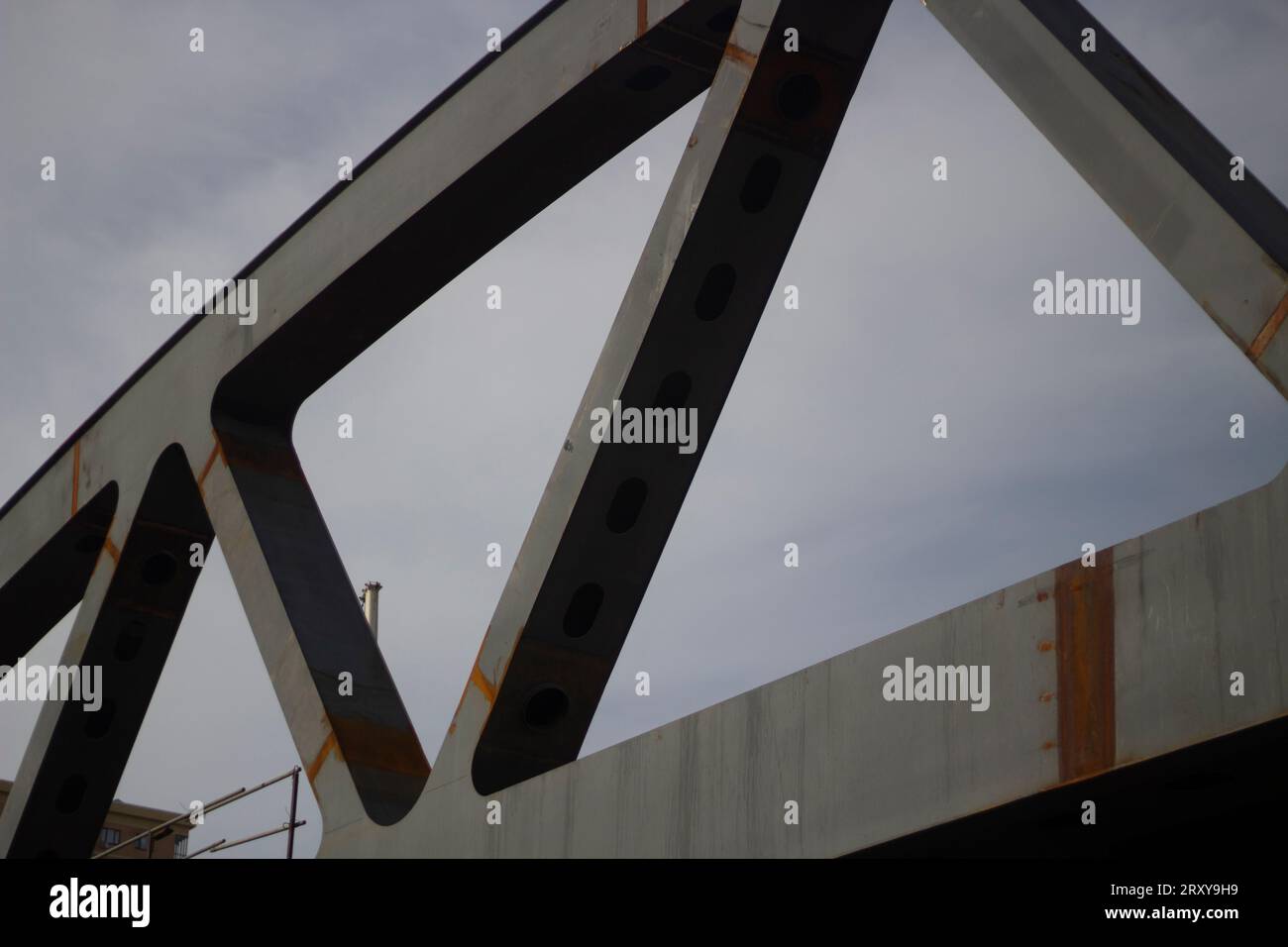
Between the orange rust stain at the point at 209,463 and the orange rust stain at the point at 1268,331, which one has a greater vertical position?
the orange rust stain at the point at 209,463

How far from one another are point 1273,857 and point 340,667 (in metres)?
4.73

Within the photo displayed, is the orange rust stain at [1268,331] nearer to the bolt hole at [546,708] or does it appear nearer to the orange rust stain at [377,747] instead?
the bolt hole at [546,708]

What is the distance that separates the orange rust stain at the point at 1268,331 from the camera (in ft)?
14.3

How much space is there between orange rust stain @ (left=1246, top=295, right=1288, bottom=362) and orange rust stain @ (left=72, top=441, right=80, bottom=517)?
884 cm

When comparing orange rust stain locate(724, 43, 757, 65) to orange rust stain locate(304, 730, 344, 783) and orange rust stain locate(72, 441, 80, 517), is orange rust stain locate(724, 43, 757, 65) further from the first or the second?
orange rust stain locate(72, 441, 80, 517)

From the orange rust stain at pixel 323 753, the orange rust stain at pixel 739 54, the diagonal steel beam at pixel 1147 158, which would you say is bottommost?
the orange rust stain at pixel 323 753

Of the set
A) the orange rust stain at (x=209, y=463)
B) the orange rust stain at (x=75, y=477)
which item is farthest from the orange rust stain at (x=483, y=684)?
the orange rust stain at (x=75, y=477)

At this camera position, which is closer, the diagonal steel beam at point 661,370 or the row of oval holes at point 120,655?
the diagonal steel beam at point 661,370

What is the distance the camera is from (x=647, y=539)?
281 inches

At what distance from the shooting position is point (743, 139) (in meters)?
6.61

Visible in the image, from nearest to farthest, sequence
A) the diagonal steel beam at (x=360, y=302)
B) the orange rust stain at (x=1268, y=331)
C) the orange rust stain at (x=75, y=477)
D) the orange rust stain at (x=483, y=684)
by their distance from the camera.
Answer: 1. the orange rust stain at (x=1268, y=331)
2. the orange rust stain at (x=483, y=684)
3. the diagonal steel beam at (x=360, y=302)
4. the orange rust stain at (x=75, y=477)

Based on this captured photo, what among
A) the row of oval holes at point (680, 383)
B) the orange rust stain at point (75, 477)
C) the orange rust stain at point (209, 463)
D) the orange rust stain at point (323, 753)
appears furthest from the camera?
the orange rust stain at point (75, 477)

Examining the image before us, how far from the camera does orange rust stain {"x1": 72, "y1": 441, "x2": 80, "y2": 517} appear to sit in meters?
11.5
